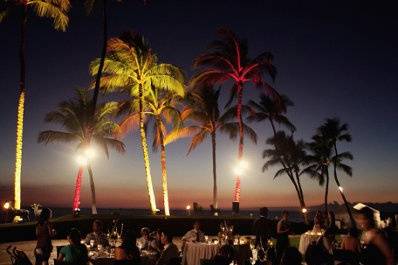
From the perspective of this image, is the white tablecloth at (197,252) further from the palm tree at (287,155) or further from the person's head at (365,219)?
the palm tree at (287,155)

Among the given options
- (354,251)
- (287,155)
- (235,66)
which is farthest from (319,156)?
(354,251)

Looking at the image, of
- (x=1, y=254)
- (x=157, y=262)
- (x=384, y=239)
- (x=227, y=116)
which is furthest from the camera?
(x=227, y=116)

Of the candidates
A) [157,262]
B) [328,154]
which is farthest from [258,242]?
[328,154]

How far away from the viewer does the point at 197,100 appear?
34188mm

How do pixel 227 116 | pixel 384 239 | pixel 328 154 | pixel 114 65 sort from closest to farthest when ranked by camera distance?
pixel 384 239
pixel 114 65
pixel 227 116
pixel 328 154

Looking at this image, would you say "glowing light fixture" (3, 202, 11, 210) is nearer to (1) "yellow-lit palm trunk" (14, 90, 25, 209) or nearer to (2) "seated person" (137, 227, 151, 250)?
(1) "yellow-lit palm trunk" (14, 90, 25, 209)

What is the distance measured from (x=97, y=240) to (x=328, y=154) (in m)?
45.8

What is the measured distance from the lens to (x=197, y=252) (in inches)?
472

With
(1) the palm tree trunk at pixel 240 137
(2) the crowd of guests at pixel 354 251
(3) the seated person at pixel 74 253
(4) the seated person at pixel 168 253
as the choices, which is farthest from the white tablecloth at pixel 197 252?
(1) the palm tree trunk at pixel 240 137

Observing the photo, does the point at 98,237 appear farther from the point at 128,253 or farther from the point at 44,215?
the point at 128,253

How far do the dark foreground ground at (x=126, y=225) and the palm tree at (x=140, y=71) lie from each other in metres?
4.23

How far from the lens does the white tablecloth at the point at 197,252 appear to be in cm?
1190

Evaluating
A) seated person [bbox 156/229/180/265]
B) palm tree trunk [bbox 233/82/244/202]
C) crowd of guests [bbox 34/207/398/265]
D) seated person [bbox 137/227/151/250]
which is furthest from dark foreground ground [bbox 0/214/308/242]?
seated person [bbox 156/229/180/265]

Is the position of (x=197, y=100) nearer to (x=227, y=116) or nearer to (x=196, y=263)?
(x=227, y=116)
